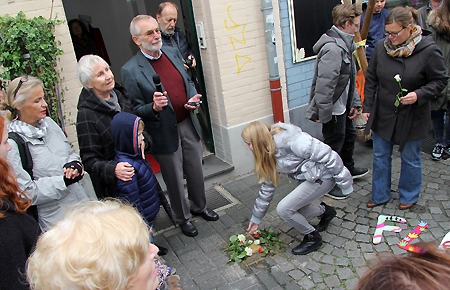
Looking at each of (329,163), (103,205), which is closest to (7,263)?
(103,205)

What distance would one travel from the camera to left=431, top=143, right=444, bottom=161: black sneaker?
5.18 metres

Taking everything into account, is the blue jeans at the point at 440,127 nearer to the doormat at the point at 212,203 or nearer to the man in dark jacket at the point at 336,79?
the man in dark jacket at the point at 336,79

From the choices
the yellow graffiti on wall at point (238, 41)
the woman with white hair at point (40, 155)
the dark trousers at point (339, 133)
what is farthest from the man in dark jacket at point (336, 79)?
the woman with white hair at point (40, 155)

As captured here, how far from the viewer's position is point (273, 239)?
3.91m

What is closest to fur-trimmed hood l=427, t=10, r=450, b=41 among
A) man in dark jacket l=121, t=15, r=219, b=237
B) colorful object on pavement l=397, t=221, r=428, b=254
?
colorful object on pavement l=397, t=221, r=428, b=254

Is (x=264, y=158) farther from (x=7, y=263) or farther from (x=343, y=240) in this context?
(x=7, y=263)

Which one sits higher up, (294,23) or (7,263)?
(294,23)

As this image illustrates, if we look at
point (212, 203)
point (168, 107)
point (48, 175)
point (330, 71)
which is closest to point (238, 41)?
point (330, 71)

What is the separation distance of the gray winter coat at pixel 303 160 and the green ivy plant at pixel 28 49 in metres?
2.20

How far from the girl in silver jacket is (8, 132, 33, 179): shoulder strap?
1.69 metres

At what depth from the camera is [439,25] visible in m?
4.88

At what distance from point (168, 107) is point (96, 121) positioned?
78 cm

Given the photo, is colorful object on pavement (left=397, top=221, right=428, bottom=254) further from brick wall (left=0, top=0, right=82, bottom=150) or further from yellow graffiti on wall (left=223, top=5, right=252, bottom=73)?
brick wall (left=0, top=0, right=82, bottom=150)

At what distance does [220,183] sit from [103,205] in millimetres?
3735
